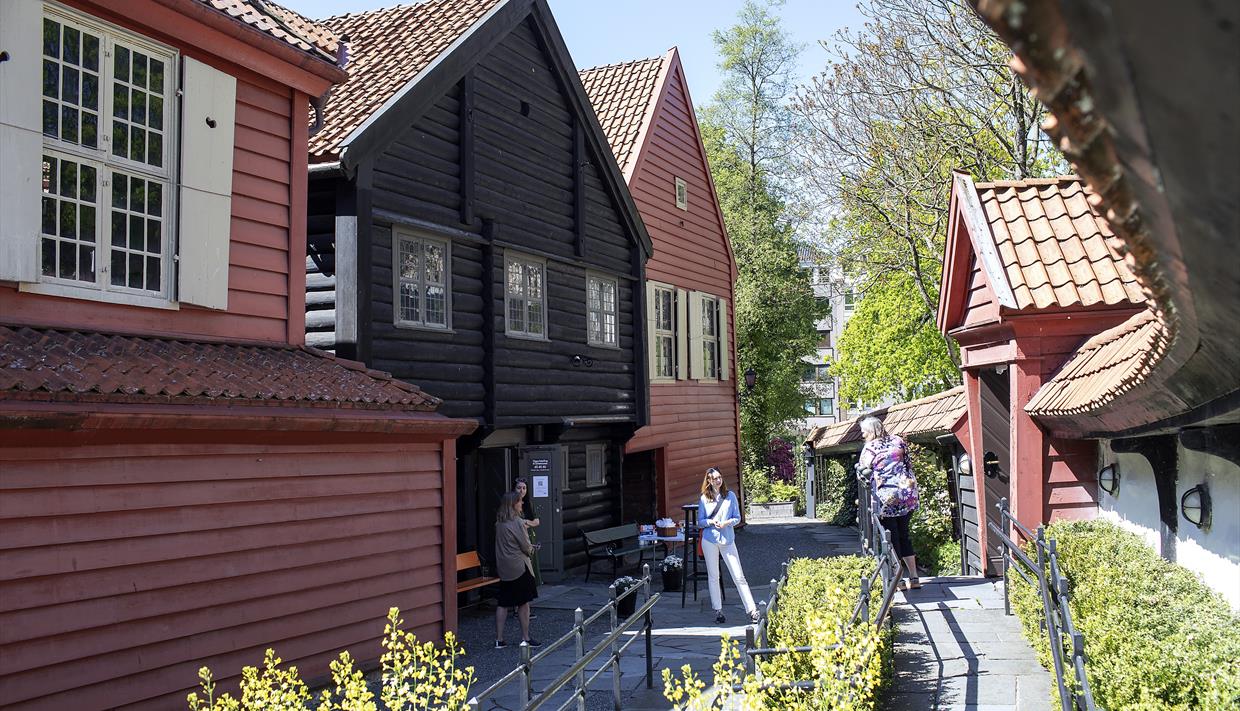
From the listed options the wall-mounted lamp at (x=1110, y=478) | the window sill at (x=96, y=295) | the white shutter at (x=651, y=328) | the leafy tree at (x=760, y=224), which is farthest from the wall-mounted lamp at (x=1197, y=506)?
the leafy tree at (x=760, y=224)

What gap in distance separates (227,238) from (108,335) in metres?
1.47

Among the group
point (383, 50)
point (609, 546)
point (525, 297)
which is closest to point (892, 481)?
point (525, 297)

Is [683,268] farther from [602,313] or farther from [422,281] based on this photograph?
[422,281]

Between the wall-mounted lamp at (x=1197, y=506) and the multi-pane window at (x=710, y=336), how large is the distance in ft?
53.7

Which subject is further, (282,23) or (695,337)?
(695,337)

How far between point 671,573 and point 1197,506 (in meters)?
8.81

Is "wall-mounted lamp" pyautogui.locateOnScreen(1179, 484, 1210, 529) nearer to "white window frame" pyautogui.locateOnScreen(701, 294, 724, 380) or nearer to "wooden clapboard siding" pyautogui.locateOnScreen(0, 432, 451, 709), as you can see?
"wooden clapboard siding" pyautogui.locateOnScreen(0, 432, 451, 709)

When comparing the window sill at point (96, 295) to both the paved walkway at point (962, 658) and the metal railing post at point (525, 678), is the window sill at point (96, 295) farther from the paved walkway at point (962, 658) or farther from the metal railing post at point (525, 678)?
the paved walkway at point (962, 658)

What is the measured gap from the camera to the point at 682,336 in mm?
21484

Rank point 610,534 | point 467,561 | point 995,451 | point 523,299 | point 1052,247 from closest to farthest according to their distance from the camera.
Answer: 1. point 1052,247
2. point 995,451
3. point 467,561
4. point 523,299
5. point 610,534

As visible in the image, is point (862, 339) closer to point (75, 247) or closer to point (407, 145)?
point (407, 145)

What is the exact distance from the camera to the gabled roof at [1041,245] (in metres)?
9.80

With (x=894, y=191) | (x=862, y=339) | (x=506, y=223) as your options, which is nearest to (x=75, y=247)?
Answer: (x=506, y=223)

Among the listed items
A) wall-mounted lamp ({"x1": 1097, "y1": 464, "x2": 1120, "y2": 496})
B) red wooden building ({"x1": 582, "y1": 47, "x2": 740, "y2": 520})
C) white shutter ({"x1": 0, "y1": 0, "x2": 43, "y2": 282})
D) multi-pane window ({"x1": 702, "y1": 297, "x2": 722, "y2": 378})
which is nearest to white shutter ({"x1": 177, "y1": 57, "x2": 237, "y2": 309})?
white shutter ({"x1": 0, "y1": 0, "x2": 43, "y2": 282})
